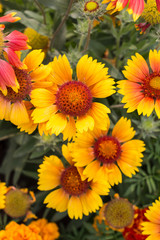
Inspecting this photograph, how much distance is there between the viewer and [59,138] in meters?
1.21

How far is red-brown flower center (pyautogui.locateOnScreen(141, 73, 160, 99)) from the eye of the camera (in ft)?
3.38

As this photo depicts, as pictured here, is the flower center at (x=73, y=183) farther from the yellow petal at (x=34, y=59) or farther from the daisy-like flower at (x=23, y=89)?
the yellow petal at (x=34, y=59)

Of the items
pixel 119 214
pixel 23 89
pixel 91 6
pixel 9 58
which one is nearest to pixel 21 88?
pixel 23 89

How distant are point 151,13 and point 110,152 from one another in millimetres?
518

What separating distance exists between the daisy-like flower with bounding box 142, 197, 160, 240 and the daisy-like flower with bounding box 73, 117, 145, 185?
0.44ft

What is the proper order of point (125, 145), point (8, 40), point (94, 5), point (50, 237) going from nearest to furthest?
point (8, 40), point (94, 5), point (125, 145), point (50, 237)

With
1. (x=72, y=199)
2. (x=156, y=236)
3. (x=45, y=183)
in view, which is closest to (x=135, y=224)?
(x=156, y=236)

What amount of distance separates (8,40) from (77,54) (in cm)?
36

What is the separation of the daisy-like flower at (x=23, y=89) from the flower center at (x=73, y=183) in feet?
0.96

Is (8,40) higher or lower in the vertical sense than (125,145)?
higher

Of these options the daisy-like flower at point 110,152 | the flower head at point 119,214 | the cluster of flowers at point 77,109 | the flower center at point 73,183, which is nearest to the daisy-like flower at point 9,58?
the cluster of flowers at point 77,109

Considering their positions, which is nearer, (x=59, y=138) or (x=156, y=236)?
(x=156, y=236)

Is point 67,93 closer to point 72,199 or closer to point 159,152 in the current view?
point 72,199

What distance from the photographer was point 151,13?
3.51 ft
